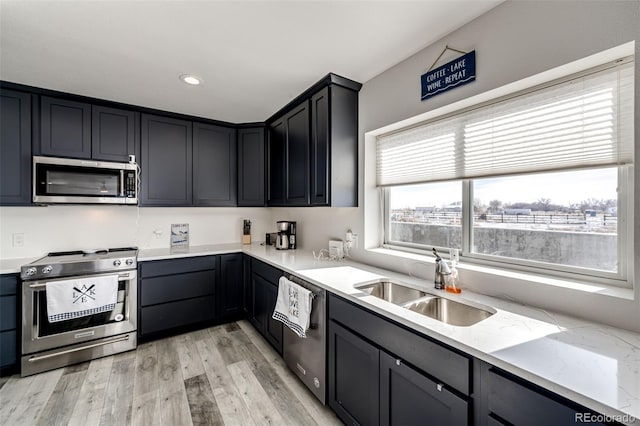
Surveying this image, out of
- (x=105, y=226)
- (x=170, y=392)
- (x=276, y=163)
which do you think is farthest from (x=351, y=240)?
(x=105, y=226)

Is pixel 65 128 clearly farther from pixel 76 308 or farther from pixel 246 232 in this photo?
pixel 246 232

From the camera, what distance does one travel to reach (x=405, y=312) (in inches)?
50.3

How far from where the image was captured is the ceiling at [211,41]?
1445mm

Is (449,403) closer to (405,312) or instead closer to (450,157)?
(405,312)

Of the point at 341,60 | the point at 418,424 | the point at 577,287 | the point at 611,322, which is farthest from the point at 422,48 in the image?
the point at 418,424

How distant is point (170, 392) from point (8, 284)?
157cm

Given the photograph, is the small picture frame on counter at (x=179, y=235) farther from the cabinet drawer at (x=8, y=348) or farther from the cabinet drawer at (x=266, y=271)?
Answer: the cabinet drawer at (x=8, y=348)

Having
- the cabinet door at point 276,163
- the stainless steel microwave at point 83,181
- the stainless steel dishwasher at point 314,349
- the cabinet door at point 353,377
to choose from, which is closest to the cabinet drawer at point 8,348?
the stainless steel microwave at point 83,181

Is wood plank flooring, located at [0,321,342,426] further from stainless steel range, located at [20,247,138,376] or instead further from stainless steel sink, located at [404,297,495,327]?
stainless steel sink, located at [404,297,495,327]

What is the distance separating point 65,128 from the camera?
8.06 ft

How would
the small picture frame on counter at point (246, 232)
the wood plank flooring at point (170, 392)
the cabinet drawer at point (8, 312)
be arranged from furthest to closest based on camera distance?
the small picture frame on counter at point (246, 232) < the cabinet drawer at point (8, 312) < the wood plank flooring at point (170, 392)

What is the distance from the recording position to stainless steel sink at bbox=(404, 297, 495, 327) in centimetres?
140

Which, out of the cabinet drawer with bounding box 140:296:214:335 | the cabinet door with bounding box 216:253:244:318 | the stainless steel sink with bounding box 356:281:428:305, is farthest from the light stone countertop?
the cabinet drawer with bounding box 140:296:214:335

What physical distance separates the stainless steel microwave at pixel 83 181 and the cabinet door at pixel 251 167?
3.72 ft
